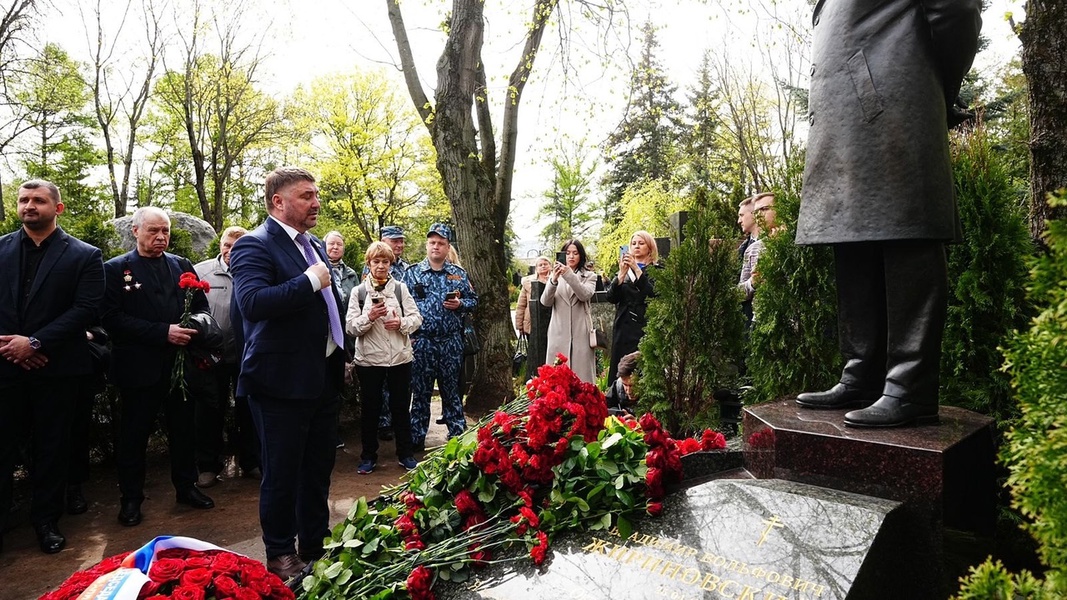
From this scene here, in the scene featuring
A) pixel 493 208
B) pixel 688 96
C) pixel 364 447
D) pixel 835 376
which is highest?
pixel 688 96

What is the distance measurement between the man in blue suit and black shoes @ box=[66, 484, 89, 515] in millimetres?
2347

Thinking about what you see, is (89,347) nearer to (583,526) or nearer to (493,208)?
(583,526)

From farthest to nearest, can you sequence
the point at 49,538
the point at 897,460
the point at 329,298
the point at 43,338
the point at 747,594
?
the point at 49,538 → the point at 43,338 → the point at 329,298 → the point at 897,460 → the point at 747,594

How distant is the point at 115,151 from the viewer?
24.0 m

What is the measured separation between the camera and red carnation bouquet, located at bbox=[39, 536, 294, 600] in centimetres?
188

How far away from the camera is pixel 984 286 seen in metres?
3.21

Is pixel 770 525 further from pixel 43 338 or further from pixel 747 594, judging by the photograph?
pixel 43 338

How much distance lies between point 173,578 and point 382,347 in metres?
3.57

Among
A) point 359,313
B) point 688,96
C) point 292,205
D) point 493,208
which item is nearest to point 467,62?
point 493,208

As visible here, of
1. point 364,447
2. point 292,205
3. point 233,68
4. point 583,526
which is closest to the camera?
point 583,526

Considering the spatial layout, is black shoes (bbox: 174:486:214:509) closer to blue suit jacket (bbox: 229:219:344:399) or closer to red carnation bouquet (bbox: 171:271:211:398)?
red carnation bouquet (bbox: 171:271:211:398)

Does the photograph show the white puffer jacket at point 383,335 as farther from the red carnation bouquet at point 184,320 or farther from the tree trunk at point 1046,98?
the tree trunk at point 1046,98

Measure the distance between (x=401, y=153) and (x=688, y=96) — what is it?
1438cm

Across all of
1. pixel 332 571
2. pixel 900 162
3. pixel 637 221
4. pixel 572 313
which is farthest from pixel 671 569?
pixel 637 221
